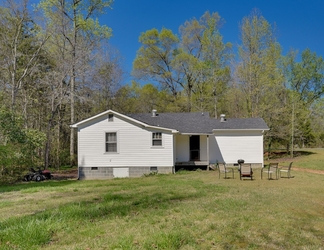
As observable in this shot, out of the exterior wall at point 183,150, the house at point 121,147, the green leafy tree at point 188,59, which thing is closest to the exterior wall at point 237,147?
the exterior wall at point 183,150

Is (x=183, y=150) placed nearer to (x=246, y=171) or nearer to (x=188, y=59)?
(x=246, y=171)

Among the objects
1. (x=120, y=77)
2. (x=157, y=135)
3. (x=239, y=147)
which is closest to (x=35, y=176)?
(x=157, y=135)

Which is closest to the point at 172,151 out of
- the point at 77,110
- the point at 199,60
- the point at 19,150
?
the point at 19,150

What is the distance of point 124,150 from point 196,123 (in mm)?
5894

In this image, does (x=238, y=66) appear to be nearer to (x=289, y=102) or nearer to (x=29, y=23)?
(x=289, y=102)

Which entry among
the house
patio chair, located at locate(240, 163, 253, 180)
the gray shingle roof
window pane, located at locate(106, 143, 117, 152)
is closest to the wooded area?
the house

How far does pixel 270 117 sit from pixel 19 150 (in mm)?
21425

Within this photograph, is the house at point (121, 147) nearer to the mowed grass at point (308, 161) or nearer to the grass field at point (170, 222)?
the grass field at point (170, 222)

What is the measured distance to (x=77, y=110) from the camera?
23.6m

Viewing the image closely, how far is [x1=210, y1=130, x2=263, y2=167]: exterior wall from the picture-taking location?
17.2 metres

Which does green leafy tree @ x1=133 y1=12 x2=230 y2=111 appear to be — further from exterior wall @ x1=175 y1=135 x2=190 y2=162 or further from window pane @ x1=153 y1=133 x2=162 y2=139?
window pane @ x1=153 y1=133 x2=162 y2=139

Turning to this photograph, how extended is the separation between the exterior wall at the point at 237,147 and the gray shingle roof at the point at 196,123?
1.73ft

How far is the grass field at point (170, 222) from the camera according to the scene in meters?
4.21

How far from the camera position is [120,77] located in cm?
2716
